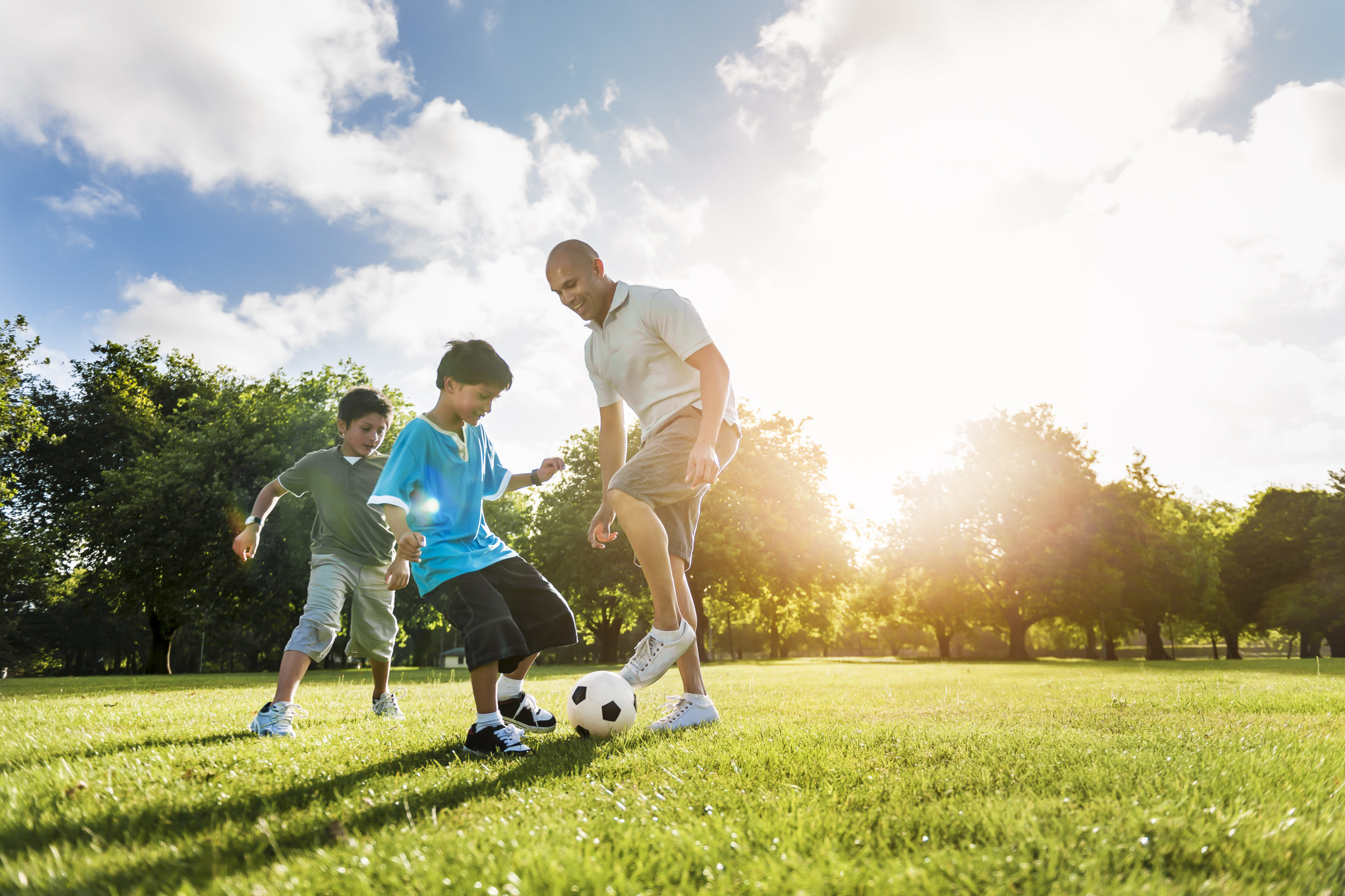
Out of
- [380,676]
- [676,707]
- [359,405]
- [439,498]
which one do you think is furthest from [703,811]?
[359,405]

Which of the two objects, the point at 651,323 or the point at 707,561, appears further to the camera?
the point at 707,561

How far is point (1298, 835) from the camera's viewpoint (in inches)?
74.0

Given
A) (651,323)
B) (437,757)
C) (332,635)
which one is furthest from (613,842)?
(332,635)

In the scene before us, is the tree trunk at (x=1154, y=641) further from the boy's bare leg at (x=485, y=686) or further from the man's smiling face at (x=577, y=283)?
the boy's bare leg at (x=485, y=686)

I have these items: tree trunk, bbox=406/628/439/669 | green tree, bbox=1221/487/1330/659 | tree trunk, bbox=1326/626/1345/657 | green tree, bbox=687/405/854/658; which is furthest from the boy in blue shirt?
tree trunk, bbox=1326/626/1345/657

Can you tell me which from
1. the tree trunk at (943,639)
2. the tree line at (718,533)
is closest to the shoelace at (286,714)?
the tree line at (718,533)

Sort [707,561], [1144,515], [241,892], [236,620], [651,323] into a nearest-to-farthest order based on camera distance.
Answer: [241,892] → [651,323] → [236,620] → [707,561] → [1144,515]

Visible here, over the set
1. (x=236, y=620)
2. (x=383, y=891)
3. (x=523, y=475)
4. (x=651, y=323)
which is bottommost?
(x=236, y=620)

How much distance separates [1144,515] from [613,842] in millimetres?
38199

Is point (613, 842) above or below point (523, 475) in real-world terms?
below

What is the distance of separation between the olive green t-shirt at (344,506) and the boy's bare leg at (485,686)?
259 centimetres

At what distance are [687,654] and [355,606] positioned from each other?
3091 mm

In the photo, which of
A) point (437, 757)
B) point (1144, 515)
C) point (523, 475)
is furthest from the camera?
point (1144, 515)

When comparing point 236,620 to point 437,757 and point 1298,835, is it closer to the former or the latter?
point 437,757
